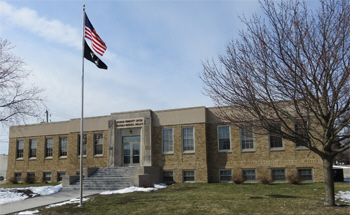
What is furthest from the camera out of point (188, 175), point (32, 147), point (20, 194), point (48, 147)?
point (32, 147)

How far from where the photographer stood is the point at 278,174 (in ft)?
68.7

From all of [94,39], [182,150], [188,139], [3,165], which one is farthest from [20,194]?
[3,165]

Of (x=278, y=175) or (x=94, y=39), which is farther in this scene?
(x=278, y=175)

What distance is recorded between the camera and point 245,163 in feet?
71.2

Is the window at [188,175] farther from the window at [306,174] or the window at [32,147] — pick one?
the window at [32,147]

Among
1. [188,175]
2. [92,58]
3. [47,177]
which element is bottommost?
[47,177]

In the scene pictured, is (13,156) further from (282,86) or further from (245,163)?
(282,86)

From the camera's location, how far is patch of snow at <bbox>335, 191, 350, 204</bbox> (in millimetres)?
11705

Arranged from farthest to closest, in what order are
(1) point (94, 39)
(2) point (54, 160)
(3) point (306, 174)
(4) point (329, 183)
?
(2) point (54, 160), (3) point (306, 174), (1) point (94, 39), (4) point (329, 183)

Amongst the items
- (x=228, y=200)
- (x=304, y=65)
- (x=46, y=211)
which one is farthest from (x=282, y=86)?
(x=46, y=211)

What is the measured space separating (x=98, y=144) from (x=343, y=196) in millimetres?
19461

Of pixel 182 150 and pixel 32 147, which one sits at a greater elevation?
pixel 32 147

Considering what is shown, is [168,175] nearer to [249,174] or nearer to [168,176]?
[168,176]

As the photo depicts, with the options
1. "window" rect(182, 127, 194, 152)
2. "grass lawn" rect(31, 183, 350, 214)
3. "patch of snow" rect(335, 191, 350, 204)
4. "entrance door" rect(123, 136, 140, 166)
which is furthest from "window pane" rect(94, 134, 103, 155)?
"patch of snow" rect(335, 191, 350, 204)
